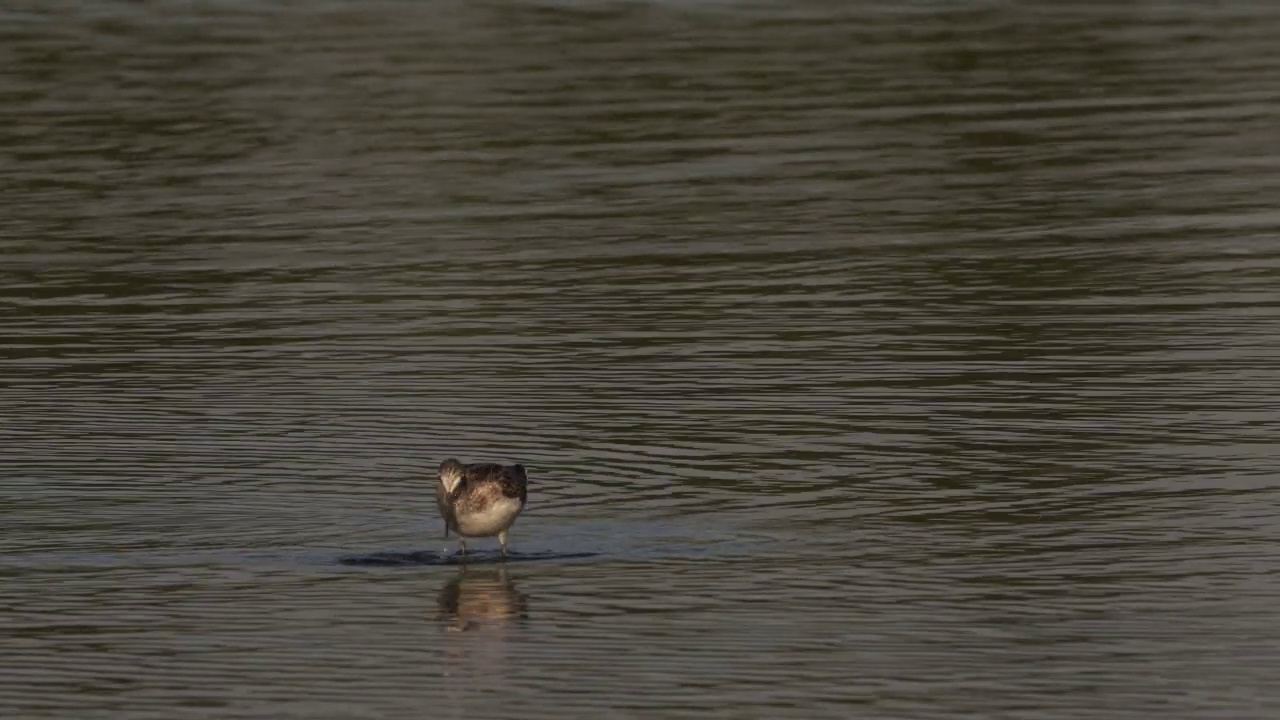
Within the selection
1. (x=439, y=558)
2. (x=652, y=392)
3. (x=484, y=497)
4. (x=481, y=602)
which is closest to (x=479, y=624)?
(x=481, y=602)

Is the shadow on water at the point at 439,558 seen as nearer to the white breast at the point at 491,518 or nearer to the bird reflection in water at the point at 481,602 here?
the bird reflection in water at the point at 481,602

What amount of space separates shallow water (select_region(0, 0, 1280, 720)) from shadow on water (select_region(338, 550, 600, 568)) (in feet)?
0.16

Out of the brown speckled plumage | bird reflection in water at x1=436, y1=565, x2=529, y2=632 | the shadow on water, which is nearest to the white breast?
the brown speckled plumage

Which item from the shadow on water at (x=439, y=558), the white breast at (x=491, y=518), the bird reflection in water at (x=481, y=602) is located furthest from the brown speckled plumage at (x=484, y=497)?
the shadow on water at (x=439, y=558)

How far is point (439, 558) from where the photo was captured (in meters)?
14.2

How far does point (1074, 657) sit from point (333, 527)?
A: 425 centimetres

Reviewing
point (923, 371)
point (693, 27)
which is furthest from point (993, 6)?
point (923, 371)

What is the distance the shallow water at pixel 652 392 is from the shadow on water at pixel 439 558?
0.05 m

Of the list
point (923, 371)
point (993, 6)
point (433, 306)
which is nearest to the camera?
point (923, 371)

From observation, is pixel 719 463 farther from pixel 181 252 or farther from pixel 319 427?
pixel 181 252

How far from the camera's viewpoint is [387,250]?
24047 mm

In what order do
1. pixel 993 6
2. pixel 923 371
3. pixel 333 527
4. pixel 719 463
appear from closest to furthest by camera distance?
pixel 333 527 < pixel 719 463 < pixel 923 371 < pixel 993 6

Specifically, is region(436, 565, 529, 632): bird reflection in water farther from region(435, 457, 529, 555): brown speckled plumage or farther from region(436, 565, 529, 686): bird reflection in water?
region(435, 457, 529, 555): brown speckled plumage

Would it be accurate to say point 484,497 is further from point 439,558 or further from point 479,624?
point 439,558
